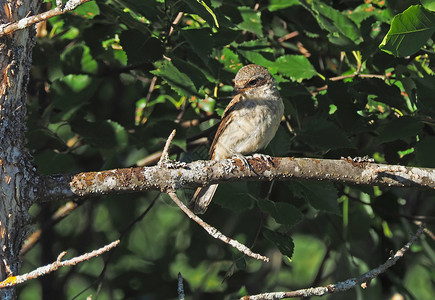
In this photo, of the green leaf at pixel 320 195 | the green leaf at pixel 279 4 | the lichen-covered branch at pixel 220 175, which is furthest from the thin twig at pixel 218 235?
the green leaf at pixel 279 4

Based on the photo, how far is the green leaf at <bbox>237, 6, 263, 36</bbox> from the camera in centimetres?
390

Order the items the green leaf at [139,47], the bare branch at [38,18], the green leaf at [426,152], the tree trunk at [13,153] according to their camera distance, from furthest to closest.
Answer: the green leaf at [139,47]
the green leaf at [426,152]
the tree trunk at [13,153]
the bare branch at [38,18]

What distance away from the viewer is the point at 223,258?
4.88m

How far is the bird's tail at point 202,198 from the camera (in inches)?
163

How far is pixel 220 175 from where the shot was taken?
9.54 ft

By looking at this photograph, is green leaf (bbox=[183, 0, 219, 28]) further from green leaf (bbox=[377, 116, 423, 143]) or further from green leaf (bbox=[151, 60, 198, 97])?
green leaf (bbox=[377, 116, 423, 143])

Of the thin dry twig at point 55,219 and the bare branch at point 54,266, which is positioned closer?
the bare branch at point 54,266

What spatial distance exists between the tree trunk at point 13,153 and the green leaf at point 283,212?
4.24ft

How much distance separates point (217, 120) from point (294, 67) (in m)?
0.81

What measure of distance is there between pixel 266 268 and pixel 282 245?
1.95 metres

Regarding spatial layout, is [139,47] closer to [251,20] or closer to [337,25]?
[251,20]

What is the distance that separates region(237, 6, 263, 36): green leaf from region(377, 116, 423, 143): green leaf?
0.95m

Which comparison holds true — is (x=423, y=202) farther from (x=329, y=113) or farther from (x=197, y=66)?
(x=197, y=66)

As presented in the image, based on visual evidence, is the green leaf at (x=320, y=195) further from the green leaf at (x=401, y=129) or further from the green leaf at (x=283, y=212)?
the green leaf at (x=401, y=129)
